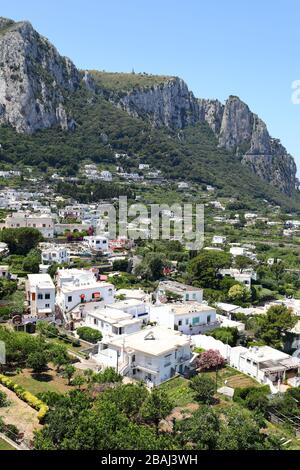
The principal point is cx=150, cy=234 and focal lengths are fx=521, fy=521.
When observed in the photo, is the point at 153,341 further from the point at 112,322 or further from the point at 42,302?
the point at 42,302

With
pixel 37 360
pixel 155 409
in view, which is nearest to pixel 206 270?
pixel 37 360

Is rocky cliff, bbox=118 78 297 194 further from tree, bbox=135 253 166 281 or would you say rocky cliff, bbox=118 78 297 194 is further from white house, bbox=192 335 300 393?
white house, bbox=192 335 300 393

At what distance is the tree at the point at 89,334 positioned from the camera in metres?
27.8

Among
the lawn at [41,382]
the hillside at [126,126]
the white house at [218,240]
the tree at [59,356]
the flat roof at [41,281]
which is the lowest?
the lawn at [41,382]

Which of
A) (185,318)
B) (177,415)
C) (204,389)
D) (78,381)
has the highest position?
(185,318)

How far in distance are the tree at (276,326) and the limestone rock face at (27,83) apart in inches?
3467

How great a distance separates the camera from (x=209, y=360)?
25.4 metres

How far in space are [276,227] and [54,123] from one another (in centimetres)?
5628

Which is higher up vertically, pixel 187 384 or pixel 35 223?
pixel 35 223

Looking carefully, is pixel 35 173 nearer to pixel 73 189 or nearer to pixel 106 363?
pixel 73 189

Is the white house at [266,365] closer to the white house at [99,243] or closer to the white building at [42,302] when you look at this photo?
the white building at [42,302]

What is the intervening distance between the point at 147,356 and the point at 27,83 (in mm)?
96202

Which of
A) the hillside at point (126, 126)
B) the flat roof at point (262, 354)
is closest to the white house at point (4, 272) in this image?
the flat roof at point (262, 354)
